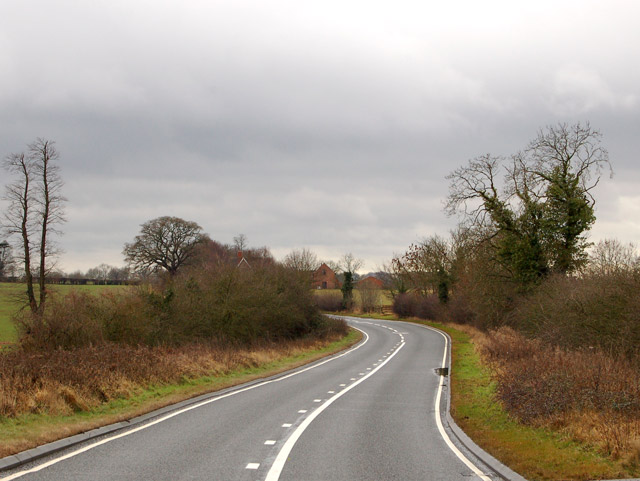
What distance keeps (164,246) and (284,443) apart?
191 feet

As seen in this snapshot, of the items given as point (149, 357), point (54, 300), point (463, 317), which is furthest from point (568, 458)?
point (463, 317)

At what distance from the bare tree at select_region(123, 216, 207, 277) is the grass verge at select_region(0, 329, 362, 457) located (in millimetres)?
44147

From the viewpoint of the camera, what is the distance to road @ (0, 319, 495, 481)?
736 cm

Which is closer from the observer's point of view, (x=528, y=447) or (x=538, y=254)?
(x=528, y=447)

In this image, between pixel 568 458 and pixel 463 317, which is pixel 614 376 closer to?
pixel 568 458

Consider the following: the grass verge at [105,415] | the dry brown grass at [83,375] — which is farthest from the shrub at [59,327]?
the grass verge at [105,415]

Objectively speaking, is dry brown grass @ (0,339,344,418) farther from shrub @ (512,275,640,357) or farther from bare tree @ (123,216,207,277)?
bare tree @ (123,216,207,277)

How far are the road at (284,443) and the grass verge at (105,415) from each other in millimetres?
631

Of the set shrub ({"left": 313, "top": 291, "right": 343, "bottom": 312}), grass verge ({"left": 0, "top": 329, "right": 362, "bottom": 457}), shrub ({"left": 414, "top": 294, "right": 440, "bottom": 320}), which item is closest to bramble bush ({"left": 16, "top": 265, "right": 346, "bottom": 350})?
grass verge ({"left": 0, "top": 329, "right": 362, "bottom": 457})

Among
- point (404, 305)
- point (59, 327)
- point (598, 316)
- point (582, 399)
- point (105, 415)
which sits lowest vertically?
point (105, 415)

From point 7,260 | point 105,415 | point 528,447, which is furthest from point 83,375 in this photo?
point 7,260

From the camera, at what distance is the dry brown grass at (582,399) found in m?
8.26

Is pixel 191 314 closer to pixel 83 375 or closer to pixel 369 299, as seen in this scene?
pixel 83 375

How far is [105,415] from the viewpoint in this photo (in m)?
11.3
